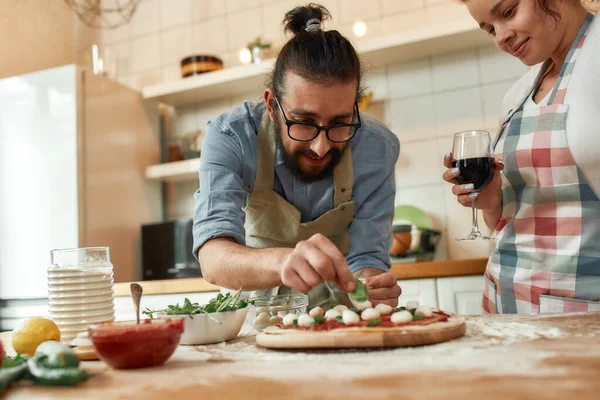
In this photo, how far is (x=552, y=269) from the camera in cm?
135

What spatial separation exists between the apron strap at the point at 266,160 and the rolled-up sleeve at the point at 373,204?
0.23m

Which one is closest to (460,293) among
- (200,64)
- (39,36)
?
(200,64)

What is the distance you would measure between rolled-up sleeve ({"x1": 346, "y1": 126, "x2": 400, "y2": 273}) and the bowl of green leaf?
0.59 metres

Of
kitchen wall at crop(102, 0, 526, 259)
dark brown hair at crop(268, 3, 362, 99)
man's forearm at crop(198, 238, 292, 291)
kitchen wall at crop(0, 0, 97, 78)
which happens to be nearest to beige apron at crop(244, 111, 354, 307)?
dark brown hair at crop(268, 3, 362, 99)

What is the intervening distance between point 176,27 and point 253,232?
7.49 feet

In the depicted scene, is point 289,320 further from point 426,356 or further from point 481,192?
point 481,192

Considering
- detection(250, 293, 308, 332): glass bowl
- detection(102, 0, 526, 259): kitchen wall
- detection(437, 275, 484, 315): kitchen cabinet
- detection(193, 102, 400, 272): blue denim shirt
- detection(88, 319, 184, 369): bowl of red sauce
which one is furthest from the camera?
detection(102, 0, 526, 259): kitchen wall

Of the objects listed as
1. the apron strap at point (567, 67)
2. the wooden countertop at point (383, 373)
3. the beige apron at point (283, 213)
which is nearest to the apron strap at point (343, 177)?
the beige apron at point (283, 213)

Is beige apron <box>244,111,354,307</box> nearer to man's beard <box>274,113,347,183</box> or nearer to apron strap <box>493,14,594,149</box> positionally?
man's beard <box>274,113,347,183</box>

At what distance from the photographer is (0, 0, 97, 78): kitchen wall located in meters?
3.22

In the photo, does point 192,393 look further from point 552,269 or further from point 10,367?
point 552,269

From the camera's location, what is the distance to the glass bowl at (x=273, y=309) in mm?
1116

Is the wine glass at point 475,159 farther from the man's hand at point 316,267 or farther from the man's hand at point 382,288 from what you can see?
the man's hand at point 316,267

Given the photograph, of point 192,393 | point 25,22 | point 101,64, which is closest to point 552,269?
point 192,393
